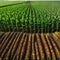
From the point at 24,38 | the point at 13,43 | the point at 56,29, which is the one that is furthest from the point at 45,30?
the point at 13,43

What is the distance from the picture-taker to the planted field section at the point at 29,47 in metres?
12.7

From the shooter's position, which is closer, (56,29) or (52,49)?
(52,49)

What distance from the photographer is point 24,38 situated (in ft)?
55.5

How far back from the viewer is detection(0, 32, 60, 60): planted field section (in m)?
12.7

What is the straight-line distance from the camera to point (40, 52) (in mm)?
13227

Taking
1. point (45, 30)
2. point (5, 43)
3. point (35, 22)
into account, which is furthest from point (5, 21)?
point (5, 43)

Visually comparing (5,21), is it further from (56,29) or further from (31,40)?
(31,40)

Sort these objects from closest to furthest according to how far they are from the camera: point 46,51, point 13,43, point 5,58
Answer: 1. point 5,58
2. point 46,51
3. point 13,43

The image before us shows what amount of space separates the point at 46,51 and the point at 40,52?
1.63 ft

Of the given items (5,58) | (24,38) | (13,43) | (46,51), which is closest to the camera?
(5,58)

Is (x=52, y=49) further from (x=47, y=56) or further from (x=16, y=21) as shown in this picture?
(x=16, y=21)

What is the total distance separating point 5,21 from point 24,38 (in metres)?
10.2

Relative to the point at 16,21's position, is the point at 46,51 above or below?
above

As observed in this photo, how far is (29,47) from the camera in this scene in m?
14.3
